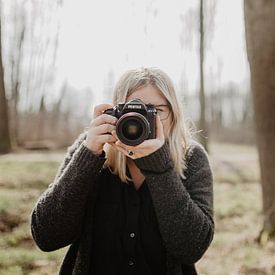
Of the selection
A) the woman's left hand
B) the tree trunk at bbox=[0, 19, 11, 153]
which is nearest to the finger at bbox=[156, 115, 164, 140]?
the woman's left hand

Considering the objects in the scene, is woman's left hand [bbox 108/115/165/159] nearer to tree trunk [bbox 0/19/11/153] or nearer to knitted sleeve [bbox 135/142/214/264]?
knitted sleeve [bbox 135/142/214/264]

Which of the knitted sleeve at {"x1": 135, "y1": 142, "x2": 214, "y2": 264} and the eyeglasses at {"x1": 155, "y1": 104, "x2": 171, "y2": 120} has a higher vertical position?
the eyeglasses at {"x1": 155, "y1": 104, "x2": 171, "y2": 120}

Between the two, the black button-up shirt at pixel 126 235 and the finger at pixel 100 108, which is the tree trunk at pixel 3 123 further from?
the black button-up shirt at pixel 126 235

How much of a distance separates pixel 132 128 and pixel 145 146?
9 cm

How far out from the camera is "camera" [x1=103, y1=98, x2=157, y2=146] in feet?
5.15

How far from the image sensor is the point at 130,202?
162 centimetres

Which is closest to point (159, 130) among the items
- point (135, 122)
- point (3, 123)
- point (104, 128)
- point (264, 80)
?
point (135, 122)

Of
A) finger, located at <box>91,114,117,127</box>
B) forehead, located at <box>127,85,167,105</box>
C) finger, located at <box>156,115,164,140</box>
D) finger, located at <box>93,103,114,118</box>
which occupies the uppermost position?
forehead, located at <box>127,85,167,105</box>

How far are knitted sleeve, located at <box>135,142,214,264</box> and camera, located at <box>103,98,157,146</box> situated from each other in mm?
75

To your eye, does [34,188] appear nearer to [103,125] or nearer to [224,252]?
[224,252]

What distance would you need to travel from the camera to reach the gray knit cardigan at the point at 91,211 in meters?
1.53

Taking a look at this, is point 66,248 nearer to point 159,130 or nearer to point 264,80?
point 264,80

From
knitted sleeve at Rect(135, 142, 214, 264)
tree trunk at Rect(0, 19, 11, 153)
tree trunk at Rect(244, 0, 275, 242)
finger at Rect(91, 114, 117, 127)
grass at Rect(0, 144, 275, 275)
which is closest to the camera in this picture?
knitted sleeve at Rect(135, 142, 214, 264)

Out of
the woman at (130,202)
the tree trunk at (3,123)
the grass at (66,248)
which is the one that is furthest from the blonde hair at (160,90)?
the tree trunk at (3,123)
